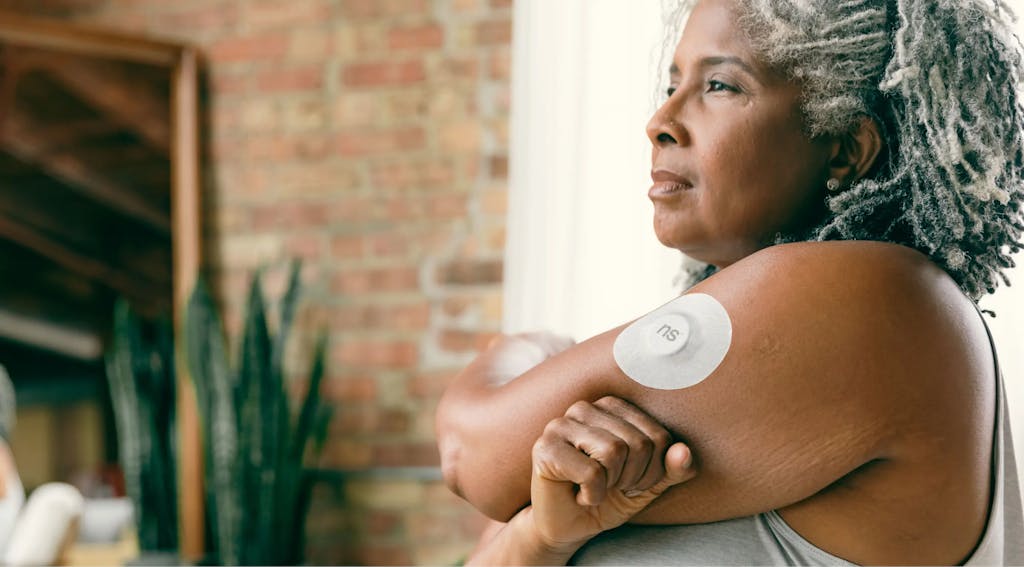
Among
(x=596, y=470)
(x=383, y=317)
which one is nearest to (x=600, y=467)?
(x=596, y=470)

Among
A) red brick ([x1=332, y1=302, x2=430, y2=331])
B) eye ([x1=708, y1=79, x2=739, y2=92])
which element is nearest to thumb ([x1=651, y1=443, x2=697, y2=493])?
eye ([x1=708, y1=79, x2=739, y2=92])

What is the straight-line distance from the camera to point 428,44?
223cm

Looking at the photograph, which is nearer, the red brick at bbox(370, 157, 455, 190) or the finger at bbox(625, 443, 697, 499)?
the finger at bbox(625, 443, 697, 499)

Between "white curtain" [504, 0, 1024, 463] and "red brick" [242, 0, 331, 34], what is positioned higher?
"red brick" [242, 0, 331, 34]

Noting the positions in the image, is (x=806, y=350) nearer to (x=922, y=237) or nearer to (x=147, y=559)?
(x=922, y=237)

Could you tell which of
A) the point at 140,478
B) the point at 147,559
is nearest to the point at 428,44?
the point at 140,478

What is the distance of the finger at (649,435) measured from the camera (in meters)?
0.52

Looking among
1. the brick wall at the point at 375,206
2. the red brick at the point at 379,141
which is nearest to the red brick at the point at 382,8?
the brick wall at the point at 375,206

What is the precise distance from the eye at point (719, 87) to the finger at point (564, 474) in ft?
0.84

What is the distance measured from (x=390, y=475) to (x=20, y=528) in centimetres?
87

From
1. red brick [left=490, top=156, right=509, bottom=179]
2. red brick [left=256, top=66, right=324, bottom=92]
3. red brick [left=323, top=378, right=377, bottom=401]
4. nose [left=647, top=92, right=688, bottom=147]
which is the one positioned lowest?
red brick [left=323, top=378, right=377, bottom=401]

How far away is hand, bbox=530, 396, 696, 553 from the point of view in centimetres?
51

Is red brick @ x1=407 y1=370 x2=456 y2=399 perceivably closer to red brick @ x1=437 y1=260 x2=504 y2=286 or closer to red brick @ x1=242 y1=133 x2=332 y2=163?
red brick @ x1=437 y1=260 x2=504 y2=286

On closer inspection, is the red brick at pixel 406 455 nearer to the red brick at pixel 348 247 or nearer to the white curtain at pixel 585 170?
the red brick at pixel 348 247
